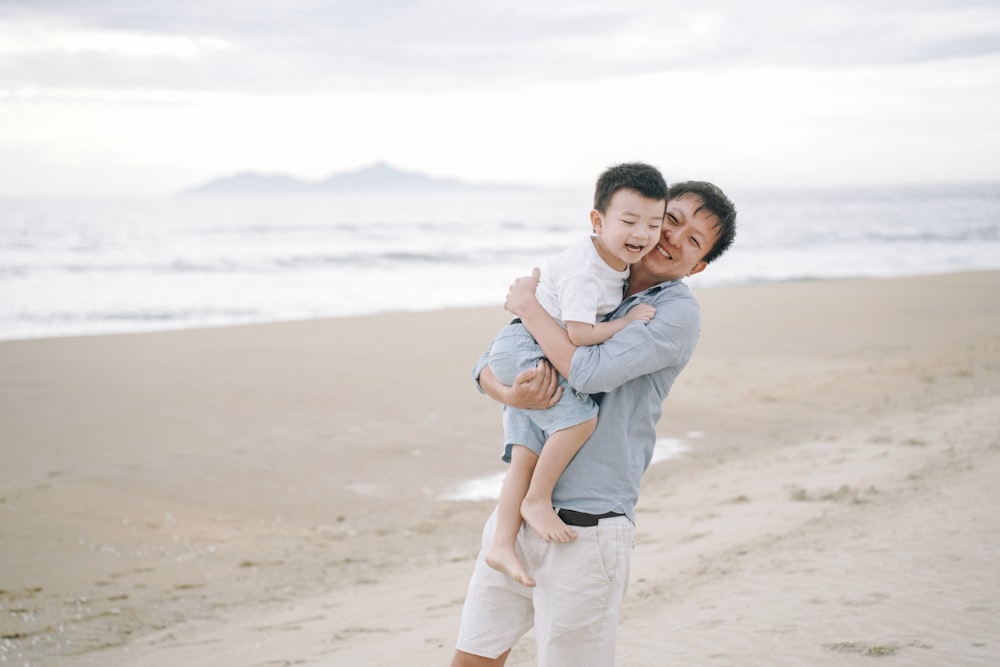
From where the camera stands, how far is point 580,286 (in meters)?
2.38

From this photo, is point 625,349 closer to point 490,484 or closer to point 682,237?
point 682,237

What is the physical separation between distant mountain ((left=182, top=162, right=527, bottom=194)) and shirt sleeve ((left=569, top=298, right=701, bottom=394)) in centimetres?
13395

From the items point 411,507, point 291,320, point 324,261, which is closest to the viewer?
point 411,507

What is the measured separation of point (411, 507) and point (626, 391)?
477 centimetres

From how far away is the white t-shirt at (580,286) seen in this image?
7.77 ft

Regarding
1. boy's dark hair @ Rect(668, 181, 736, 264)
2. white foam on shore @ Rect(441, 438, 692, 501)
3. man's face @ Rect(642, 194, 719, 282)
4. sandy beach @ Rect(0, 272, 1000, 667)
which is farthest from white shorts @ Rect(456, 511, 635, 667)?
white foam on shore @ Rect(441, 438, 692, 501)

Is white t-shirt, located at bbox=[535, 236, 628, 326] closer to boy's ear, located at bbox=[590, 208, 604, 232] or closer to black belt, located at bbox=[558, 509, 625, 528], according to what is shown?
boy's ear, located at bbox=[590, 208, 604, 232]

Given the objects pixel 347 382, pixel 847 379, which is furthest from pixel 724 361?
pixel 347 382

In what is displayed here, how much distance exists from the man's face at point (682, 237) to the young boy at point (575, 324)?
0.27 feet

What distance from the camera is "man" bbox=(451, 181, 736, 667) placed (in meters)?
2.28

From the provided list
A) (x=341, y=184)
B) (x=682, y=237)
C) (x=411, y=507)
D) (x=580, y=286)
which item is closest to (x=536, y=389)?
(x=580, y=286)

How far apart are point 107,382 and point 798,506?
7414 mm

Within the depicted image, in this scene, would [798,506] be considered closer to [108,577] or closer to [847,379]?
[108,577]

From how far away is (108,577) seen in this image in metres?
5.45
